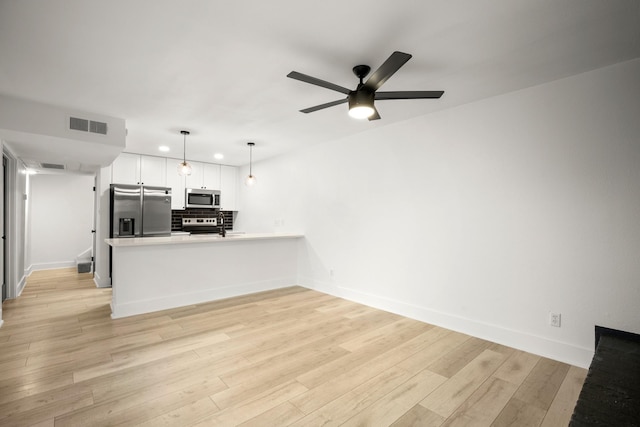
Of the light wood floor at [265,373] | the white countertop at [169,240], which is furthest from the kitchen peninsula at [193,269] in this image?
the light wood floor at [265,373]

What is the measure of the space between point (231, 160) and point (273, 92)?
3786mm

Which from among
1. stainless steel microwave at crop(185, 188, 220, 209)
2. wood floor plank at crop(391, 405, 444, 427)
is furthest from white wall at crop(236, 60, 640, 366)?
stainless steel microwave at crop(185, 188, 220, 209)

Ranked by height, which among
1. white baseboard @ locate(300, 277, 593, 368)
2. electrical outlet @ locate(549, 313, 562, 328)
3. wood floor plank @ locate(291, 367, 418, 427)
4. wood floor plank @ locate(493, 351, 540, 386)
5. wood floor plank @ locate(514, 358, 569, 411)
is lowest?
wood floor plank @ locate(514, 358, 569, 411)

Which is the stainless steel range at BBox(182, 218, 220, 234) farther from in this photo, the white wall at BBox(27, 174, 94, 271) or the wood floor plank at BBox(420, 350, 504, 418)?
the wood floor plank at BBox(420, 350, 504, 418)

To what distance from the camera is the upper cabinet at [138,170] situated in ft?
18.8

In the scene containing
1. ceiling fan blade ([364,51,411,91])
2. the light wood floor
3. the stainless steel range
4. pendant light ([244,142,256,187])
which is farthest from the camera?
the stainless steel range

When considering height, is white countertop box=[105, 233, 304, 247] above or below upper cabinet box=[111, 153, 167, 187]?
below

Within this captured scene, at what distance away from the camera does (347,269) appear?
465cm

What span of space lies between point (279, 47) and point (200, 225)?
218 inches

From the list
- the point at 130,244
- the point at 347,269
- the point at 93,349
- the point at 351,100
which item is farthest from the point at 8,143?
the point at 347,269

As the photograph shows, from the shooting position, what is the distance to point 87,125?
3.63m

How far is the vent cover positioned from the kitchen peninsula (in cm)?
136

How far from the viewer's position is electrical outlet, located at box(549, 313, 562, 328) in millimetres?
2717

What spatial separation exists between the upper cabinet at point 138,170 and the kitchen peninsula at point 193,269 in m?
1.90
